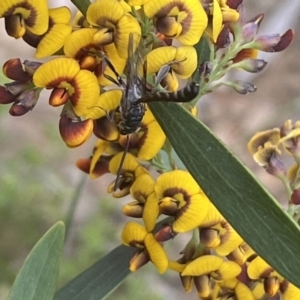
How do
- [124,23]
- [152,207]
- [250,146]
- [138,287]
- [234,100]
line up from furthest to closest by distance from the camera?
1. [234,100]
2. [138,287]
3. [250,146]
4. [152,207]
5. [124,23]

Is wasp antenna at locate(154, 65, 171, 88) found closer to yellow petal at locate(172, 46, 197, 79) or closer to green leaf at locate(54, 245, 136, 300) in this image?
yellow petal at locate(172, 46, 197, 79)

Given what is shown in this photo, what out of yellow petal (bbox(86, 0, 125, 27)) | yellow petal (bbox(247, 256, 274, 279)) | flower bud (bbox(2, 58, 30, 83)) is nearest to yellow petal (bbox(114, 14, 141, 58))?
yellow petal (bbox(86, 0, 125, 27))

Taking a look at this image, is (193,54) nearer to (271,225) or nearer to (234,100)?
(271,225)

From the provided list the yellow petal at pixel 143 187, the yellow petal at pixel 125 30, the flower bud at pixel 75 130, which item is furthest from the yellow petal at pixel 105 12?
the yellow petal at pixel 143 187

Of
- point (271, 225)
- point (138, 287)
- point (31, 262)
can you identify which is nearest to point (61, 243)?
point (31, 262)

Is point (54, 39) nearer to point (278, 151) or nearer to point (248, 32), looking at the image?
point (248, 32)

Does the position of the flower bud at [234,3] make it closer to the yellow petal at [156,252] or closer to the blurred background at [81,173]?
the yellow petal at [156,252]
